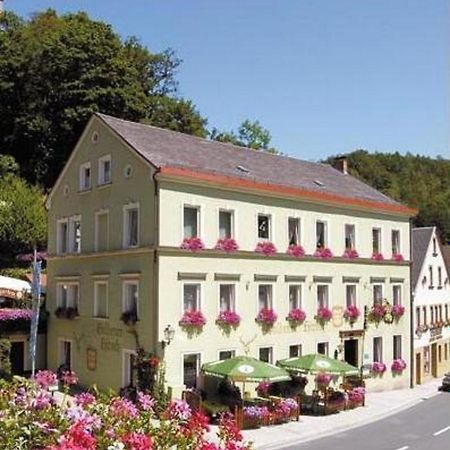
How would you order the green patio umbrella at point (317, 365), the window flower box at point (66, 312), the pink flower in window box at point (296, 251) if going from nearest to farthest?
1. the green patio umbrella at point (317, 365)
2. the pink flower in window box at point (296, 251)
3. the window flower box at point (66, 312)

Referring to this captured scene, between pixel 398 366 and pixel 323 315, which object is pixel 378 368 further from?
pixel 323 315

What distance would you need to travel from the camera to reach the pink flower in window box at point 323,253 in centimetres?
2947

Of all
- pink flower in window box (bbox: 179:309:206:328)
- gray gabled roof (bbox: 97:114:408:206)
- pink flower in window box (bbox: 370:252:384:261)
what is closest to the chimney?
gray gabled roof (bbox: 97:114:408:206)

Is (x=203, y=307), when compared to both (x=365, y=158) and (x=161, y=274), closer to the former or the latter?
(x=161, y=274)

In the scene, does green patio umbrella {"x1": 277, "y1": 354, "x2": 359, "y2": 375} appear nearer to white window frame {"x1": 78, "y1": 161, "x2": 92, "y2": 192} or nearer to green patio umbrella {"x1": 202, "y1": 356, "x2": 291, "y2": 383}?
green patio umbrella {"x1": 202, "y1": 356, "x2": 291, "y2": 383}

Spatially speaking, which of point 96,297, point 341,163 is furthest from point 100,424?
point 341,163

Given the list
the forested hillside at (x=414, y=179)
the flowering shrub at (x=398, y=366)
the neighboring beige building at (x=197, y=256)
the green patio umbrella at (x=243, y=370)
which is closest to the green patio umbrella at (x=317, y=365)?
the neighboring beige building at (x=197, y=256)

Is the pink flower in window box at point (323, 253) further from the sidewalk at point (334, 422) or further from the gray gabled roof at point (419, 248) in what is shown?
the gray gabled roof at point (419, 248)

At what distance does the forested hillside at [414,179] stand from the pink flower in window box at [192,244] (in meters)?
54.9

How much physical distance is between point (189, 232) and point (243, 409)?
6627mm

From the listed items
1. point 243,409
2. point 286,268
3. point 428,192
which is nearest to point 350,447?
point 243,409

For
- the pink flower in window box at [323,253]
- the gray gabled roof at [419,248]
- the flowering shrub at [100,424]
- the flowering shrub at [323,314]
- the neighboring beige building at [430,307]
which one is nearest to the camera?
the flowering shrub at [100,424]

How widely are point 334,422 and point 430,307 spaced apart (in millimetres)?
18110

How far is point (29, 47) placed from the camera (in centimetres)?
4959
